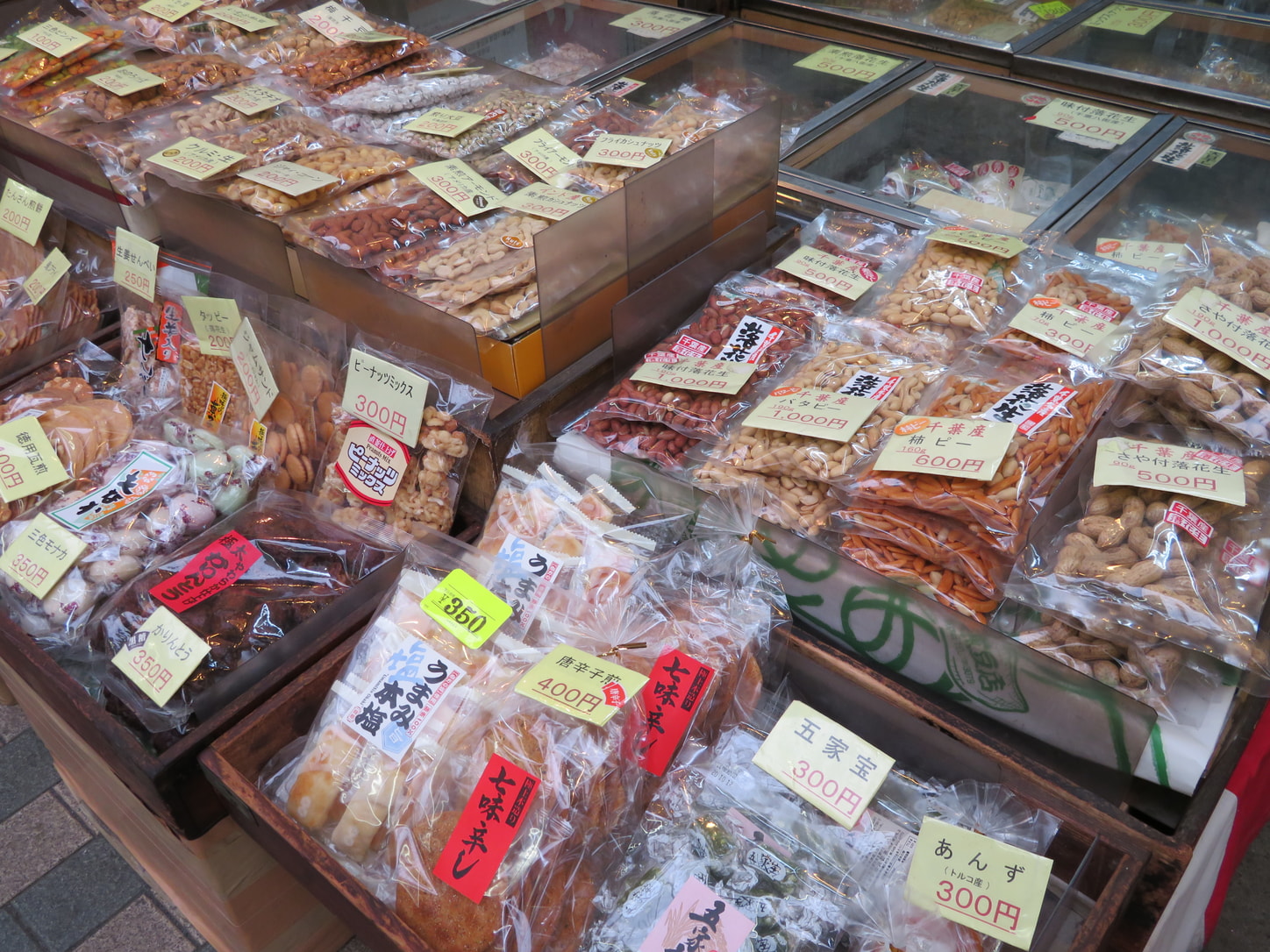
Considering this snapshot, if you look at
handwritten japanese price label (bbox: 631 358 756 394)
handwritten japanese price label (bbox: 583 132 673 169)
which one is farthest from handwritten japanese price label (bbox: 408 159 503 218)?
handwritten japanese price label (bbox: 631 358 756 394)

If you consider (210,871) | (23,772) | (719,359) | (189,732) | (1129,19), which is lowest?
(23,772)

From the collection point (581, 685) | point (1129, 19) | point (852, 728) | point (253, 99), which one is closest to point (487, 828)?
point (581, 685)

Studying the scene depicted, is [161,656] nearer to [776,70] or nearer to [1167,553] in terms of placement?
[1167,553]

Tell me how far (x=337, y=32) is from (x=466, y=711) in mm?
1967

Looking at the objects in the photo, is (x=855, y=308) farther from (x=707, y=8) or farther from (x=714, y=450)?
(x=707, y=8)

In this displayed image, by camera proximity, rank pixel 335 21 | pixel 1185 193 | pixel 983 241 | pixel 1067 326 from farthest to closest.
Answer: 1. pixel 335 21
2. pixel 1185 193
3. pixel 983 241
4. pixel 1067 326

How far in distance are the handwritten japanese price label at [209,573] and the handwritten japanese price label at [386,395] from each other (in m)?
0.29

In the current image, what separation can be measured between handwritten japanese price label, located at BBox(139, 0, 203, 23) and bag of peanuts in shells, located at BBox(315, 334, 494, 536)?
1492mm

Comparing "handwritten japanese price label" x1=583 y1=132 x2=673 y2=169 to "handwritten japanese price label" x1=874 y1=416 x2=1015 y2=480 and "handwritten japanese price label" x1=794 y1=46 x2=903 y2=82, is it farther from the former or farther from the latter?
"handwritten japanese price label" x1=794 y1=46 x2=903 y2=82

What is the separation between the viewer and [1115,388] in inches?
50.6

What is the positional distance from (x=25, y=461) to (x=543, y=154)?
1078 mm

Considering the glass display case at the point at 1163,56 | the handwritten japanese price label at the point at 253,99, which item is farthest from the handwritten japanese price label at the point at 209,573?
the glass display case at the point at 1163,56

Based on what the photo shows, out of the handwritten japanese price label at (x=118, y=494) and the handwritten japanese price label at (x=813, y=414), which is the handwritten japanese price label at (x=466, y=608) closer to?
the handwritten japanese price label at (x=813, y=414)

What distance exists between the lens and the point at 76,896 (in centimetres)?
185
